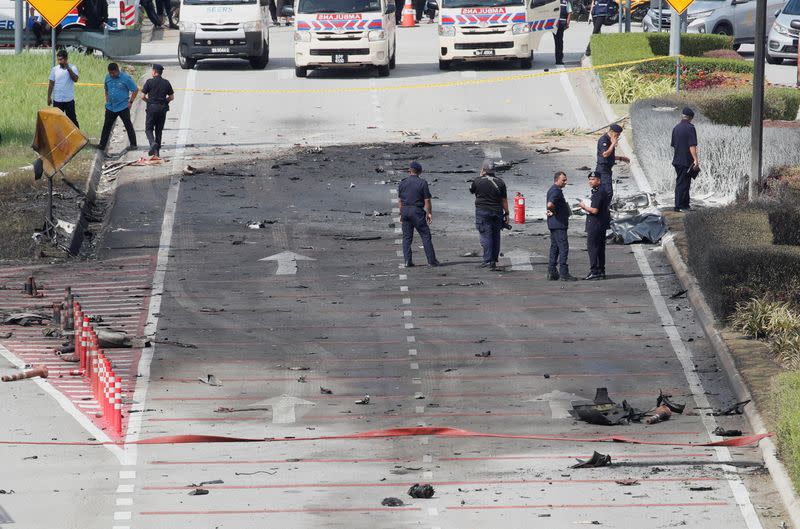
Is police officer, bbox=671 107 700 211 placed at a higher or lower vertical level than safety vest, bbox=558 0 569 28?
lower

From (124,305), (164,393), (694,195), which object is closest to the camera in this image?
(164,393)

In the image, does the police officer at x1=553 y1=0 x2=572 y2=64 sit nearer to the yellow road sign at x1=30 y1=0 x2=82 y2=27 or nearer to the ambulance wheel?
the ambulance wheel

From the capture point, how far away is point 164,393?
17656 millimetres

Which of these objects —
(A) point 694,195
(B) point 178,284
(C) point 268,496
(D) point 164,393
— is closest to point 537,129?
(A) point 694,195

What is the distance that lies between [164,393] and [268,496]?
12.2ft

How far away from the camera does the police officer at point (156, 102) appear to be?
101 ft

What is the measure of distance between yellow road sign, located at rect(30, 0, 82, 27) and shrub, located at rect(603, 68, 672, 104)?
37.2 ft

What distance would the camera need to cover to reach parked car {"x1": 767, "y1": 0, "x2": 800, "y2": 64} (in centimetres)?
4278

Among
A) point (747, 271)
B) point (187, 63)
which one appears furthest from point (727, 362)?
point (187, 63)

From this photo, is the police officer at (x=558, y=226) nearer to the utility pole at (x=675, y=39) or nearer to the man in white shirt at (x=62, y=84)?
the man in white shirt at (x=62, y=84)

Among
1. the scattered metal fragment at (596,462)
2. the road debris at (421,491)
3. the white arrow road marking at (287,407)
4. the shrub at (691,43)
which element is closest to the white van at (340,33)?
the shrub at (691,43)

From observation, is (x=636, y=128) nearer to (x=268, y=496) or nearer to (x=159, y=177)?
(x=159, y=177)

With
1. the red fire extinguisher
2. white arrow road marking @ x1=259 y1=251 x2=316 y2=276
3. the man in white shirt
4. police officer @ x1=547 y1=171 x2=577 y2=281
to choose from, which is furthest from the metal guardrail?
police officer @ x1=547 y1=171 x2=577 y2=281

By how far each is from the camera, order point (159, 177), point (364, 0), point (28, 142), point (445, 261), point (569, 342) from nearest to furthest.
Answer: point (569, 342), point (445, 261), point (159, 177), point (28, 142), point (364, 0)
